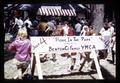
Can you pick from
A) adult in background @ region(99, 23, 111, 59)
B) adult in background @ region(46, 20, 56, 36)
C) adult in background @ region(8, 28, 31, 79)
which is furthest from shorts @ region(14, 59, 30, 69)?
adult in background @ region(99, 23, 111, 59)

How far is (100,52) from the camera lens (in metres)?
9.77

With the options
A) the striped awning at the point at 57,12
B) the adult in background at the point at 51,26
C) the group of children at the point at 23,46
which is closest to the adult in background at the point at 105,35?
the group of children at the point at 23,46

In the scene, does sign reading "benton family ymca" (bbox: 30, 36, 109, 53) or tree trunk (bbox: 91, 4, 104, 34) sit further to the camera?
sign reading "benton family ymca" (bbox: 30, 36, 109, 53)

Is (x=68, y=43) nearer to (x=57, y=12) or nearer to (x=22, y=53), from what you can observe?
(x=57, y=12)

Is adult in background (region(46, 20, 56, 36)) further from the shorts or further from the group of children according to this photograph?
the shorts

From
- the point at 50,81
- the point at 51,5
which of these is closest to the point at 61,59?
the point at 50,81

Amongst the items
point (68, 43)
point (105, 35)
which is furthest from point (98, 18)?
point (68, 43)

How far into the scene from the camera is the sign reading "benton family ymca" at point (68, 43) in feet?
31.9

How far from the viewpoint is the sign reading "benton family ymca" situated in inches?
383

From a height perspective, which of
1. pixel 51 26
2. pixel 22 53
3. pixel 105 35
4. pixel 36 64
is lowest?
pixel 36 64

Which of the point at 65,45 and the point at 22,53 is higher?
the point at 65,45

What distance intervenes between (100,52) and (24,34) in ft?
5.47

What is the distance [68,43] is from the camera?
982 cm

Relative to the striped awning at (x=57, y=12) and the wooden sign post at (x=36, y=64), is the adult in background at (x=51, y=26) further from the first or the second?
the wooden sign post at (x=36, y=64)
